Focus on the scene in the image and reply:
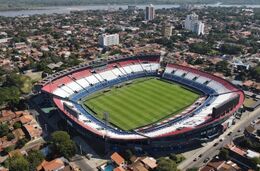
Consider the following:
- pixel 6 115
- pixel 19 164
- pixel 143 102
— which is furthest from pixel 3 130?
pixel 143 102

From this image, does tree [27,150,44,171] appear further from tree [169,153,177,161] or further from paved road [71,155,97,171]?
tree [169,153,177,161]

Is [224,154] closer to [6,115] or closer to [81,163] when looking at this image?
[81,163]

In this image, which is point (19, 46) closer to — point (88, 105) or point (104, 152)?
point (88, 105)

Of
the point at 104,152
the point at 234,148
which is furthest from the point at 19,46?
the point at 234,148

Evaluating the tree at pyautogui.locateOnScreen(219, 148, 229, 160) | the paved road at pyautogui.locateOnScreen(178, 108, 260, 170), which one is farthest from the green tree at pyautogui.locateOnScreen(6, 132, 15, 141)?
the tree at pyautogui.locateOnScreen(219, 148, 229, 160)

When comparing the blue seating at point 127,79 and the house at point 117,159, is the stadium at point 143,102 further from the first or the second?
the house at point 117,159

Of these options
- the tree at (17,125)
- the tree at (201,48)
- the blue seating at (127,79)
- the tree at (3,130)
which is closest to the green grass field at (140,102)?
the blue seating at (127,79)

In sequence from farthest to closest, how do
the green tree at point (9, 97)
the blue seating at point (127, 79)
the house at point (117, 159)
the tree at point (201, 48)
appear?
the tree at point (201, 48), the green tree at point (9, 97), the blue seating at point (127, 79), the house at point (117, 159)
